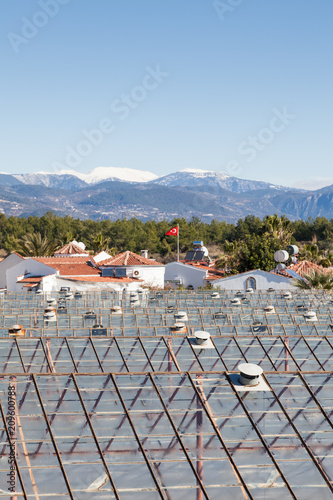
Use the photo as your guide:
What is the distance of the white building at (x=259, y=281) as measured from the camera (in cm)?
5219

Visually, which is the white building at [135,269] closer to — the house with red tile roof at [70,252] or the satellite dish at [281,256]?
the house with red tile roof at [70,252]

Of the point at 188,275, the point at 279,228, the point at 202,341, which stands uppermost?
the point at 202,341

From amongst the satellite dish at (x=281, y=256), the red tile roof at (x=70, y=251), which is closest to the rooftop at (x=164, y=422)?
the satellite dish at (x=281, y=256)

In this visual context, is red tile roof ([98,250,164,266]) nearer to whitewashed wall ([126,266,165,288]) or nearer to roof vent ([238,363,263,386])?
whitewashed wall ([126,266,165,288])

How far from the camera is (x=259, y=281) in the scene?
53031 mm

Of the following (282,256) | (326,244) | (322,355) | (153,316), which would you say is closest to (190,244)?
(326,244)

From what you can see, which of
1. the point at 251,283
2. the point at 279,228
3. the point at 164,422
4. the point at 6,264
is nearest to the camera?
the point at 164,422

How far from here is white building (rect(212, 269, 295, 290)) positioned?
52.2 meters

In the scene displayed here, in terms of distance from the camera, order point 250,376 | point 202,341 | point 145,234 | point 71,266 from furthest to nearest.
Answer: point 145,234, point 71,266, point 202,341, point 250,376

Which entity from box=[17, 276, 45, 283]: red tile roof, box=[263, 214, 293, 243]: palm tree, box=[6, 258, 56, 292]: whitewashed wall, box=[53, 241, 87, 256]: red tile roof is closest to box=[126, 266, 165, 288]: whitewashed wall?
box=[6, 258, 56, 292]: whitewashed wall

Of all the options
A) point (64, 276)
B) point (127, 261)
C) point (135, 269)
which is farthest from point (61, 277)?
point (135, 269)

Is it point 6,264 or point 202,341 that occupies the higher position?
point 202,341

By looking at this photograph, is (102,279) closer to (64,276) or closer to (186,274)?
(64,276)

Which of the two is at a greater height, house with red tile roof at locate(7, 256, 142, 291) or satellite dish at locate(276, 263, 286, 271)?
satellite dish at locate(276, 263, 286, 271)
